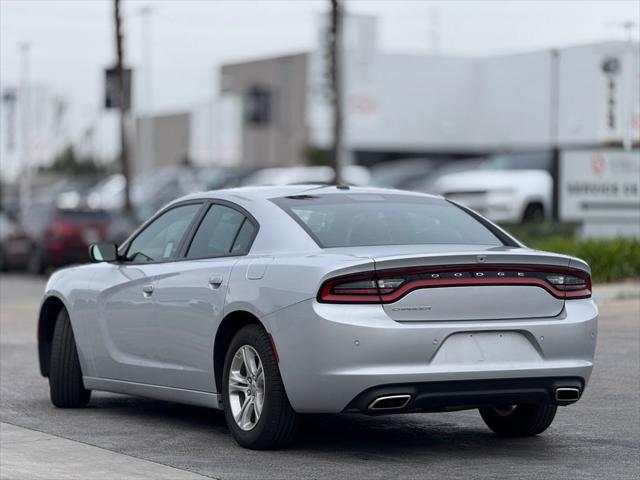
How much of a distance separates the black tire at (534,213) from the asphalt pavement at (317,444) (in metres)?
19.8

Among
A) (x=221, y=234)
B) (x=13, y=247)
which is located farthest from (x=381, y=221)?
(x=13, y=247)

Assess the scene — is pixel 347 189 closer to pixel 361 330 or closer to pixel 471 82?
pixel 361 330

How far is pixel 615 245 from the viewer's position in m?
21.5

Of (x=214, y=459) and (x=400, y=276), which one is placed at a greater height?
(x=400, y=276)

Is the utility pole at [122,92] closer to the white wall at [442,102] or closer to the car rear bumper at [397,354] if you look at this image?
the white wall at [442,102]

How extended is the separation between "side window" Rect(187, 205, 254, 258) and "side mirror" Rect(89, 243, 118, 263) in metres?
0.89

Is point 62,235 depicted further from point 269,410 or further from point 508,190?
point 269,410

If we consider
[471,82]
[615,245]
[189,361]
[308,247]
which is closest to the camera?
[308,247]

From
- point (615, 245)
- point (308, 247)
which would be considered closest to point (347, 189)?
point (308, 247)

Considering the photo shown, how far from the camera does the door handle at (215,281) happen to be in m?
8.97

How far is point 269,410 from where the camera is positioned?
8406 mm

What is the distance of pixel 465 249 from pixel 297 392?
121 centimetres

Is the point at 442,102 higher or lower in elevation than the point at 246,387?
lower

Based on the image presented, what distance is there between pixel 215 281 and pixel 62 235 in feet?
77.8
